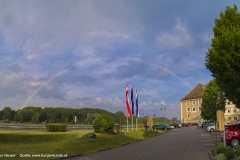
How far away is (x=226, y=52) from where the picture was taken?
17.0 m

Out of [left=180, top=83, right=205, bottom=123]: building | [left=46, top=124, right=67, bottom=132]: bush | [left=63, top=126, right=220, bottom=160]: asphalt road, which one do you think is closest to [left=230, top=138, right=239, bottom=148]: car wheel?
[left=63, top=126, right=220, bottom=160]: asphalt road

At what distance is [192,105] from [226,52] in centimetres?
12358

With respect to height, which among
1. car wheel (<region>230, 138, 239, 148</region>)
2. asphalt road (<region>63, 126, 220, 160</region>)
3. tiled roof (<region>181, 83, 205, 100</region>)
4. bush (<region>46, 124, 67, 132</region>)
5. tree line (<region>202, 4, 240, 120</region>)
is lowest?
asphalt road (<region>63, 126, 220, 160</region>)

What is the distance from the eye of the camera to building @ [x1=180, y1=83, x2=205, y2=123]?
13300cm

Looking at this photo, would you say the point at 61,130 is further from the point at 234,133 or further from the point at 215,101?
the point at 215,101

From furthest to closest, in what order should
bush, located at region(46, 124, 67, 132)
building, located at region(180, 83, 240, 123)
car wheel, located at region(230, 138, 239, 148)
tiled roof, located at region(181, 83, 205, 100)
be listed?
tiled roof, located at region(181, 83, 205, 100), building, located at region(180, 83, 240, 123), bush, located at region(46, 124, 67, 132), car wheel, located at region(230, 138, 239, 148)

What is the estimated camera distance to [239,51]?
661 inches

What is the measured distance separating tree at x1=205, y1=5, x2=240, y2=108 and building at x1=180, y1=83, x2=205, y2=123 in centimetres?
11753

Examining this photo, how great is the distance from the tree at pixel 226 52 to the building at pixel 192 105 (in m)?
118

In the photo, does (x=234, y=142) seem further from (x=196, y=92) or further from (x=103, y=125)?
(x=196, y=92)

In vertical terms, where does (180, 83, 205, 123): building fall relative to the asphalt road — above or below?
above

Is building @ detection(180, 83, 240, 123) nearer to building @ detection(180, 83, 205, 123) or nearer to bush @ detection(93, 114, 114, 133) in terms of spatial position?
building @ detection(180, 83, 205, 123)

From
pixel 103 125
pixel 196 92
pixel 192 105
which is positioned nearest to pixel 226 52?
pixel 103 125

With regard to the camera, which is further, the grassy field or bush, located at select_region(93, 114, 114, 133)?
bush, located at select_region(93, 114, 114, 133)
